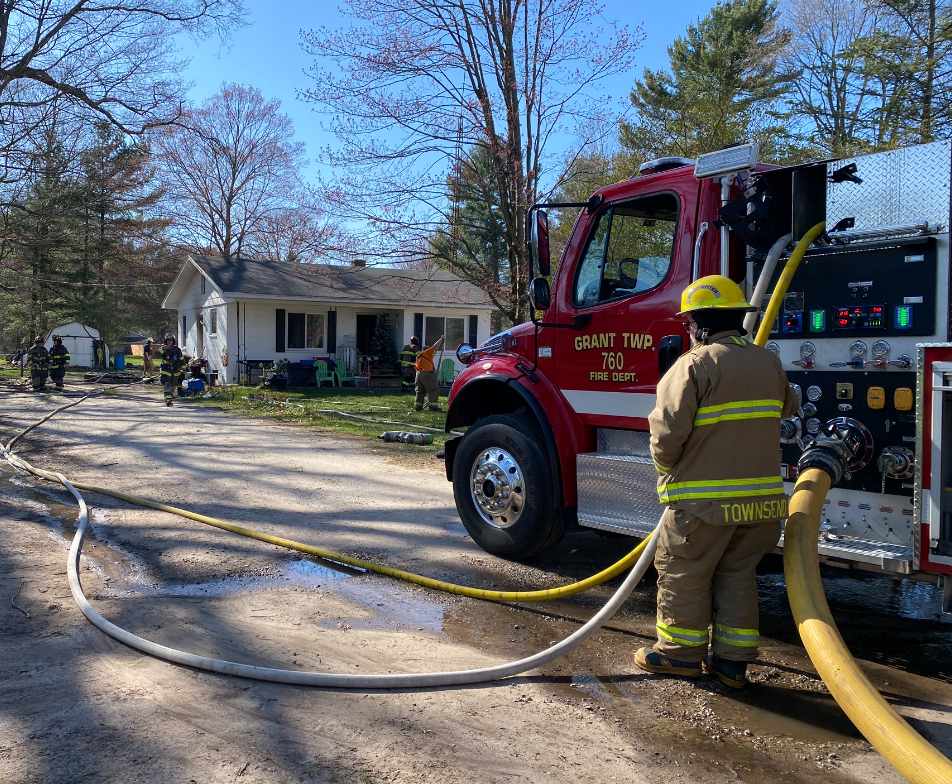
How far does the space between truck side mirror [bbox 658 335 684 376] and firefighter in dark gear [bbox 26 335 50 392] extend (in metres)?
21.2

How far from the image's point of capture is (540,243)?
5.11 m

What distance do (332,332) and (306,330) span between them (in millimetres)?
856

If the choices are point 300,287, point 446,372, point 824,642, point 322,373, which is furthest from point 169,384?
point 824,642

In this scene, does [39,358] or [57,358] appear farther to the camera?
[57,358]

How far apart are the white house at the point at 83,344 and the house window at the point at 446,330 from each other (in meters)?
19.1

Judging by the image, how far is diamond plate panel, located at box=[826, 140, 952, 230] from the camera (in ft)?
12.2

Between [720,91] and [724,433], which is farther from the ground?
[720,91]

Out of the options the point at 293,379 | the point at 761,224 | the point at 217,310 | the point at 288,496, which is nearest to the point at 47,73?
the point at 217,310

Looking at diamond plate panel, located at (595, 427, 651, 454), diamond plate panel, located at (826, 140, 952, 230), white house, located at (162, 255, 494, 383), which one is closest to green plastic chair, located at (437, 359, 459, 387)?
white house, located at (162, 255, 494, 383)

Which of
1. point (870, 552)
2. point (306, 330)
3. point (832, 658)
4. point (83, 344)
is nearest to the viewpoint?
point (832, 658)

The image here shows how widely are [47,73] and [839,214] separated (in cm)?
2196

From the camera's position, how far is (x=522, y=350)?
5688mm

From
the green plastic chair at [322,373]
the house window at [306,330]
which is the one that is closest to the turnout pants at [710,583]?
the green plastic chair at [322,373]

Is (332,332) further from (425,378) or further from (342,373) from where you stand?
(425,378)
